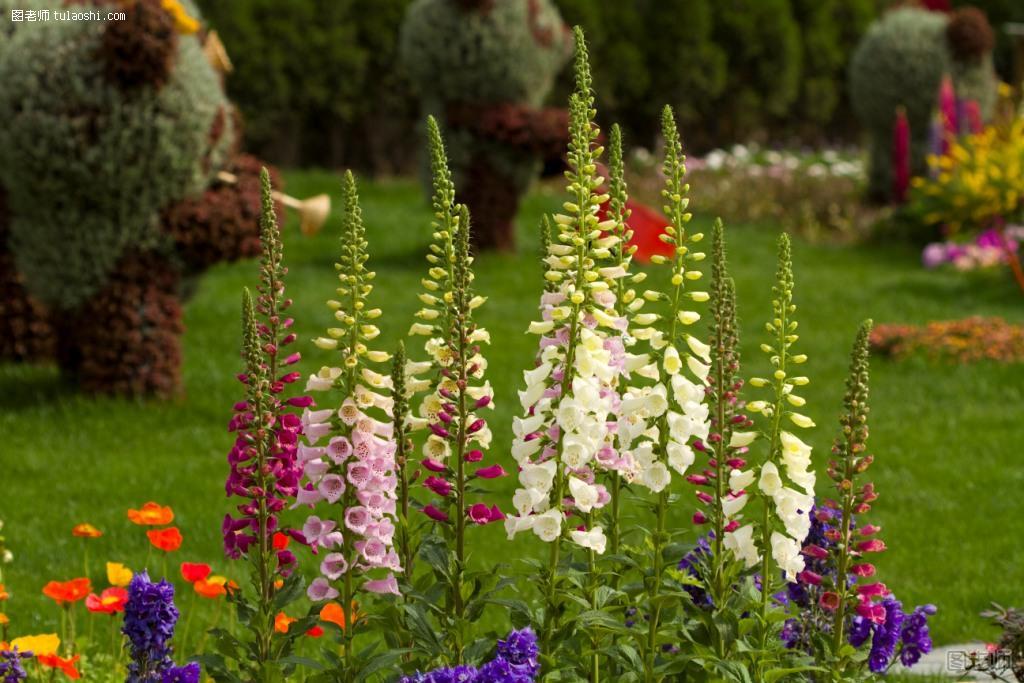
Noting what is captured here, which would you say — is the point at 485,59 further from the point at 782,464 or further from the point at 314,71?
the point at 782,464

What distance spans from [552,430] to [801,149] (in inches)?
766

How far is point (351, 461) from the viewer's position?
3082mm

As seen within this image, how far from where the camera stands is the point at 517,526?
3.08m

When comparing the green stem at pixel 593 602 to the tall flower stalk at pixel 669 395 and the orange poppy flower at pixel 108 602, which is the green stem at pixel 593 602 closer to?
the tall flower stalk at pixel 669 395

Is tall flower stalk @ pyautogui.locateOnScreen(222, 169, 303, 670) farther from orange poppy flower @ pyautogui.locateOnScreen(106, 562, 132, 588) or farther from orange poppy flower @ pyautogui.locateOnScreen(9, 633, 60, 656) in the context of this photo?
orange poppy flower @ pyautogui.locateOnScreen(106, 562, 132, 588)

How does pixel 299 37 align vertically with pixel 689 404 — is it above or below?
above

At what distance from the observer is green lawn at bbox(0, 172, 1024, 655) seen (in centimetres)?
580

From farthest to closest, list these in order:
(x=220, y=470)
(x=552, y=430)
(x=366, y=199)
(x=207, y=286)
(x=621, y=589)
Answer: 1. (x=366, y=199)
2. (x=207, y=286)
3. (x=220, y=470)
4. (x=621, y=589)
5. (x=552, y=430)

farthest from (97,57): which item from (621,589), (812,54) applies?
(812,54)

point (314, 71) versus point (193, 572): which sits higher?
point (314, 71)

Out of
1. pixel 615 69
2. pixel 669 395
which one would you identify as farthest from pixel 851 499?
pixel 615 69

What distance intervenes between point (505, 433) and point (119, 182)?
241 cm

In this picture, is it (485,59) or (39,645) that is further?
(485,59)

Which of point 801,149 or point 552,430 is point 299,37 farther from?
point 552,430
